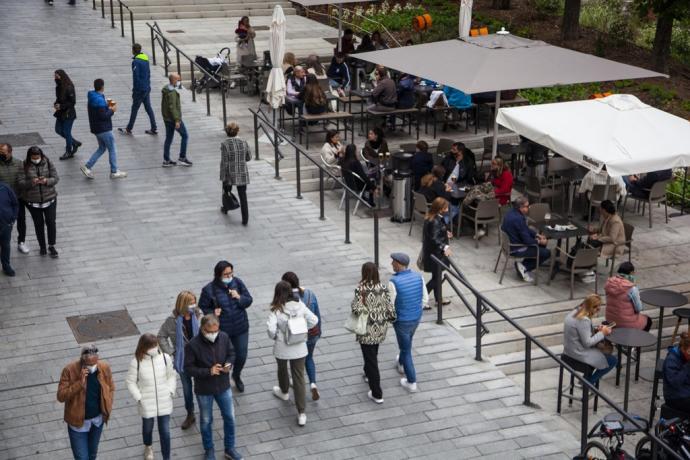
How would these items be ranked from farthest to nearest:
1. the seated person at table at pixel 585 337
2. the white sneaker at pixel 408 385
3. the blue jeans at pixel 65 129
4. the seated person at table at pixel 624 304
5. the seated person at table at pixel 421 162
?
the blue jeans at pixel 65 129, the seated person at table at pixel 421 162, the seated person at table at pixel 624 304, the seated person at table at pixel 585 337, the white sneaker at pixel 408 385

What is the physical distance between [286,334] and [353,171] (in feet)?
24.9

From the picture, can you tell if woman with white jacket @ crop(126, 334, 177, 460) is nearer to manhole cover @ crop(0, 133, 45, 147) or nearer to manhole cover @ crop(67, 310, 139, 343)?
manhole cover @ crop(67, 310, 139, 343)

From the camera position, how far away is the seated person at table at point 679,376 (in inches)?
472

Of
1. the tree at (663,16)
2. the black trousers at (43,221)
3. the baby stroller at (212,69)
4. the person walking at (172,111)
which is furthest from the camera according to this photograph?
the tree at (663,16)

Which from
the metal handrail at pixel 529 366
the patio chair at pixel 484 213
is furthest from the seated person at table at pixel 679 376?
the patio chair at pixel 484 213

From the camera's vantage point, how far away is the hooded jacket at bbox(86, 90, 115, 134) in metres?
18.0

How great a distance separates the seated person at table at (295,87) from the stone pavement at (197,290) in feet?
3.68

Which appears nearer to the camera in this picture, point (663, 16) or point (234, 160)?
point (234, 160)

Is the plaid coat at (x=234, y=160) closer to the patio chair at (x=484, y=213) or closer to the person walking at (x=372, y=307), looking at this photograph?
the patio chair at (x=484, y=213)

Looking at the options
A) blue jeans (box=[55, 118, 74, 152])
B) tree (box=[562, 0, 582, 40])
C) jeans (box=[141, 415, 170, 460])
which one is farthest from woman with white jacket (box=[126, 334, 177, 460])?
tree (box=[562, 0, 582, 40])

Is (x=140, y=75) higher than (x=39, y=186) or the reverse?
higher

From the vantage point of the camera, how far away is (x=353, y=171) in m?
18.4

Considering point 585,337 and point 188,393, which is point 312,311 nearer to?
point 188,393

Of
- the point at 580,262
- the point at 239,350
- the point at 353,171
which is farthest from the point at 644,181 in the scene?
the point at 239,350
